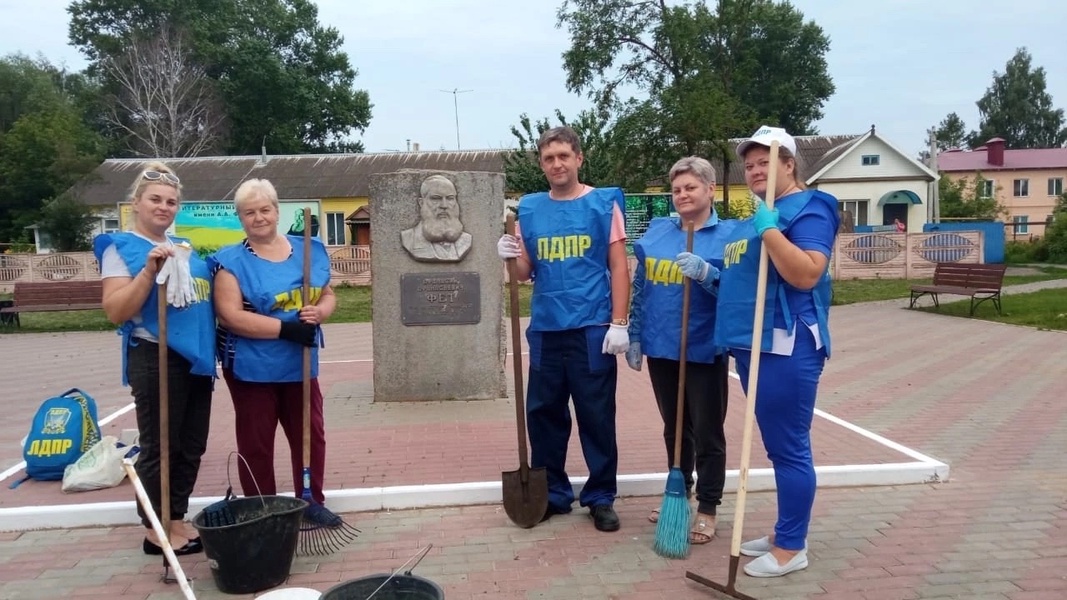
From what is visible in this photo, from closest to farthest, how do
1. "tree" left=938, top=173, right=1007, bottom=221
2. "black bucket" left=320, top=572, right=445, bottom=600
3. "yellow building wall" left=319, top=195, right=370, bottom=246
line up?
"black bucket" left=320, top=572, right=445, bottom=600, "yellow building wall" left=319, top=195, right=370, bottom=246, "tree" left=938, top=173, right=1007, bottom=221

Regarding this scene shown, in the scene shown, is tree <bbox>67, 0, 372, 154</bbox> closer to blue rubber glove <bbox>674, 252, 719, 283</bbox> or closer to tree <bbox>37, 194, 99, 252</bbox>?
tree <bbox>37, 194, 99, 252</bbox>

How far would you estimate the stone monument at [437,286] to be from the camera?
6.70m

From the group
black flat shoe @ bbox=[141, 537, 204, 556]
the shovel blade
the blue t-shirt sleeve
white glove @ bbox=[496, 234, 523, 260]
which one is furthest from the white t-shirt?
the blue t-shirt sleeve

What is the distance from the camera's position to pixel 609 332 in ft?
12.6

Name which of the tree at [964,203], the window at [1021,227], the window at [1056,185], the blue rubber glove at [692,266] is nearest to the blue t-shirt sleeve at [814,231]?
the blue rubber glove at [692,266]

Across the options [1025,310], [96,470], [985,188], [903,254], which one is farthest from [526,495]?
[985,188]

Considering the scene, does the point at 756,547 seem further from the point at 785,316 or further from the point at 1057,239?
the point at 1057,239

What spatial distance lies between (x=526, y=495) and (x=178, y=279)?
1.95 meters

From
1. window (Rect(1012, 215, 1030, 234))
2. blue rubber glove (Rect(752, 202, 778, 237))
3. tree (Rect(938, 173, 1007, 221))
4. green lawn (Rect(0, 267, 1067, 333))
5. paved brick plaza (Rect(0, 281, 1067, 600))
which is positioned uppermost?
tree (Rect(938, 173, 1007, 221))

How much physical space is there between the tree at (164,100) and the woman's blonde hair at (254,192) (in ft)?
137

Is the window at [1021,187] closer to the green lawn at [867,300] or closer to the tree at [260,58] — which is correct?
the green lawn at [867,300]

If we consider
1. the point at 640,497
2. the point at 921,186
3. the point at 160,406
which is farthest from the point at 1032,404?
the point at 921,186

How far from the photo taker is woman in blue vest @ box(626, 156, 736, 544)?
3.74 metres

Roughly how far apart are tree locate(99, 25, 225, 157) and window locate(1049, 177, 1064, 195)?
161ft
